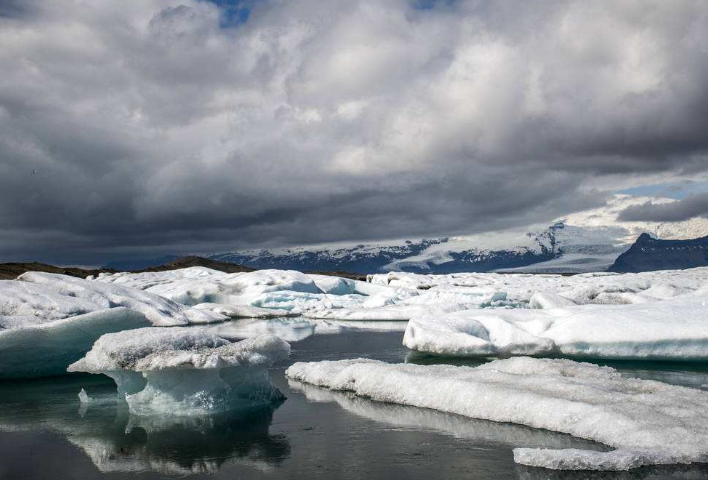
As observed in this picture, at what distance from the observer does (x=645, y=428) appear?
6938mm

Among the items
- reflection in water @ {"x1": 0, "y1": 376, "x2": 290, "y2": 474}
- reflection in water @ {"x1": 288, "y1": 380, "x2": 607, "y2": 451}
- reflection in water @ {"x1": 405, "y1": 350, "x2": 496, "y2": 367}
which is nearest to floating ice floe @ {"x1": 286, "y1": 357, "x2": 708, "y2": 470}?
reflection in water @ {"x1": 288, "y1": 380, "x2": 607, "y2": 451}

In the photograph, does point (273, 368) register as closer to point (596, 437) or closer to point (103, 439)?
point (103, 439)

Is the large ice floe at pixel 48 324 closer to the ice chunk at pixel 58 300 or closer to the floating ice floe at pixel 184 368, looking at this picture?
the ice chunk at pixel 58 300

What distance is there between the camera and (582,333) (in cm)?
1407

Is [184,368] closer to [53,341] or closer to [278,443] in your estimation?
[278,443]

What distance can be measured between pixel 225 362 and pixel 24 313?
24.1 ft

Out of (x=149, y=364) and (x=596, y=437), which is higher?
(x=149, y=364)

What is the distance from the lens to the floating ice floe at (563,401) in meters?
6.29

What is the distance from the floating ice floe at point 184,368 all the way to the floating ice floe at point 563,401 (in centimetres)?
197

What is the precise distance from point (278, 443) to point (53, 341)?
780cm

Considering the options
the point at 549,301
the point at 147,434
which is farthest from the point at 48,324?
the point at 549,301

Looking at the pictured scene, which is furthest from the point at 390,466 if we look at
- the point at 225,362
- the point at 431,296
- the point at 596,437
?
the point at 431,296

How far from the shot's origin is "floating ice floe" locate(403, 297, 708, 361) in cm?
1354

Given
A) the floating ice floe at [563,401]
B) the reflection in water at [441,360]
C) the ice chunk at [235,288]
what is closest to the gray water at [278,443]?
the floating ice floe at [563,401]
